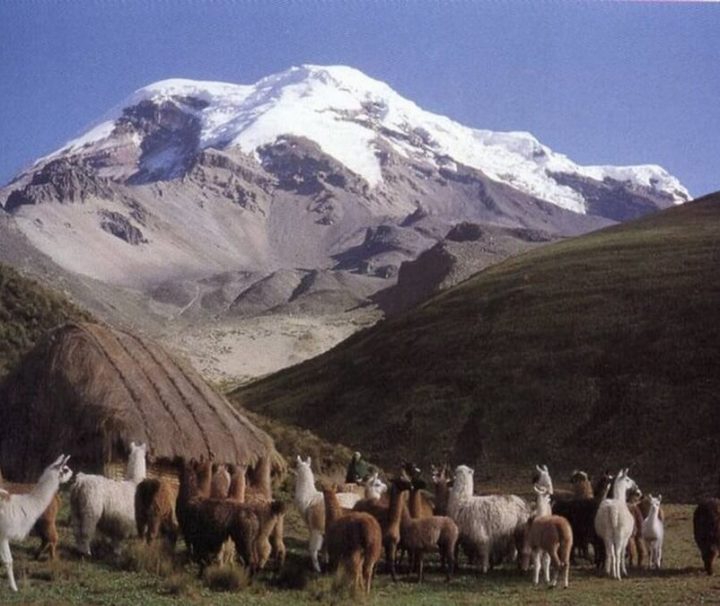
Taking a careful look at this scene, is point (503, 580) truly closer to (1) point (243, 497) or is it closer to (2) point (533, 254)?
(1) point (243, 497)

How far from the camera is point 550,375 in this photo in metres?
47.5

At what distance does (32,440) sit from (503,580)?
424 inches

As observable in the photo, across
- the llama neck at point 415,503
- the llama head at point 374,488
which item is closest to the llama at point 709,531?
the llama neck at point 415,503

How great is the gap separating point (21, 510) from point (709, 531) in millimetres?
11239

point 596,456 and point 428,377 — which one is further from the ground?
point 428,377

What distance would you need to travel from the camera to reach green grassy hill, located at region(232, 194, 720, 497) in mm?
41156

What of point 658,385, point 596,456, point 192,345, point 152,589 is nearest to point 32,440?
point 152,589

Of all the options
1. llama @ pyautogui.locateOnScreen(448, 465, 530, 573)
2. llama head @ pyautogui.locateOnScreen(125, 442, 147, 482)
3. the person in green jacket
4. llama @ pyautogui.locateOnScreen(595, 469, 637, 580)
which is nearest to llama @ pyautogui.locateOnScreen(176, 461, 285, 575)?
llama head @ pyautogui.locateOnScreen(125, 442, 147, 482)

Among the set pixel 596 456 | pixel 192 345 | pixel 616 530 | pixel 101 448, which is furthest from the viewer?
pixel 192 345

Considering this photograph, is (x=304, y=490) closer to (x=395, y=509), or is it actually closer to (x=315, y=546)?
(x=315, y=546)

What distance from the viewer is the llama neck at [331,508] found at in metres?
15.7

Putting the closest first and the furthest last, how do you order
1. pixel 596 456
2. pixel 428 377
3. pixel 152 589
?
1. pixel 152 589
2. pixel 596 456
3. pixel 428 377

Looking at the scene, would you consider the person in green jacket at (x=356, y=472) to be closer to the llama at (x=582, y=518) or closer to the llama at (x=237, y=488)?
the llama at (x=582, y=518)

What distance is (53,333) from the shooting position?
24.1m
